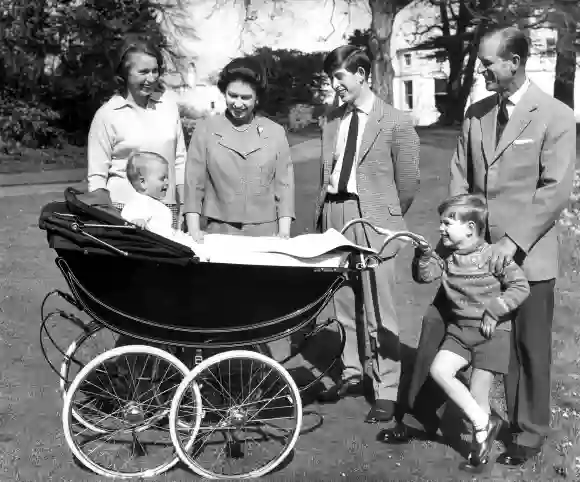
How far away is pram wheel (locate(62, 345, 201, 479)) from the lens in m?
4.16

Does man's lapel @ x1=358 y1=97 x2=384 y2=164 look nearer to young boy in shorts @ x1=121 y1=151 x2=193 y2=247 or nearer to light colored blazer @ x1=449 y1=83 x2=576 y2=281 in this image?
light colored blazer @ x1=449 y1=83 x2=576 y2=281

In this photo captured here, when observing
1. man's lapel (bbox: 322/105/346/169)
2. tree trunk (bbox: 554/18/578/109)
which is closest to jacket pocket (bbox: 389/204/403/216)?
man's lapel (bbox: 322/105/346/169)

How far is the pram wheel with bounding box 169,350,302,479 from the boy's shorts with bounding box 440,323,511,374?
2.73 ft

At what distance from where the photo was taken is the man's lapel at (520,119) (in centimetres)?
416

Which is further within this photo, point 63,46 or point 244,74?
point 63,46

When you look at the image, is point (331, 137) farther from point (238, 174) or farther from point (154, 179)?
point (154, 179)

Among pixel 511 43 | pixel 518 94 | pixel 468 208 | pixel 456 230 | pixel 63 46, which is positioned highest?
pixel 511 43

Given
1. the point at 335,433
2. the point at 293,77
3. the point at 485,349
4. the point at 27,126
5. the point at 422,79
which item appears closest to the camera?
the point at 485,349

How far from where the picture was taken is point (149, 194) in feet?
14.9

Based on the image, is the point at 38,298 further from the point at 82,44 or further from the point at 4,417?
the point at 82,44

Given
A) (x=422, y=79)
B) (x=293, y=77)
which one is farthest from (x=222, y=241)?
(x=422, y=79)

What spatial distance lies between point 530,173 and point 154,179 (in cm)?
181

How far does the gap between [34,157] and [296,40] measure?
17.1 metres

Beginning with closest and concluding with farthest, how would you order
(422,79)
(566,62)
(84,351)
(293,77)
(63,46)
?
(84,351), (63,46), (566,62), (293,77), (422,79)
